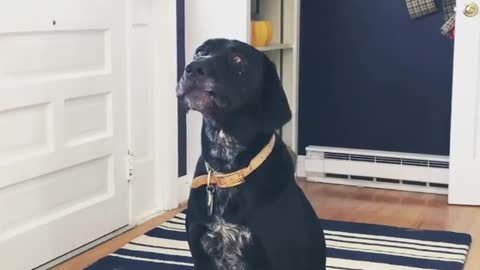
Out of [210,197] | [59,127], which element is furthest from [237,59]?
[59,127]

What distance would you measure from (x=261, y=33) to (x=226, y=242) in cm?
218

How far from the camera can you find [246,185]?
1.85 metres

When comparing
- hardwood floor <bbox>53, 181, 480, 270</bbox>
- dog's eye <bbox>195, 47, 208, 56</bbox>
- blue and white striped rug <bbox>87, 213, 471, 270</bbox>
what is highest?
dog's eye <bbox>195, 47, 208, 56</bbox>

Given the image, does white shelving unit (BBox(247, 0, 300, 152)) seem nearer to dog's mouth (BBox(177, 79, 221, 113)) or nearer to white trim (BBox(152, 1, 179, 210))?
white trim (BBox(152, 1, 179, 210))

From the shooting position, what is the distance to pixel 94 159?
2.99 m

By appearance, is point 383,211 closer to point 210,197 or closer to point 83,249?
point 83,249

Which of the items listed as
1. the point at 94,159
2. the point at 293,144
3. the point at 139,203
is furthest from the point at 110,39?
the point at 293,144

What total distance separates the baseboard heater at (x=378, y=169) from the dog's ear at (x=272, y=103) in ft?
7.17

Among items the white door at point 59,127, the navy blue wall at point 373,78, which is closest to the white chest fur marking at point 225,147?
the white door at point 59,127

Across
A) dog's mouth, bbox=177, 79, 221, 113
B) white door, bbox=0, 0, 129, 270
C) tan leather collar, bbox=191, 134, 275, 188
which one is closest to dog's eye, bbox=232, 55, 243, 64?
dog's mouth, bbox=177, 79, 221, 113

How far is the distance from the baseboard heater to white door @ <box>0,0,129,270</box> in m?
1.31

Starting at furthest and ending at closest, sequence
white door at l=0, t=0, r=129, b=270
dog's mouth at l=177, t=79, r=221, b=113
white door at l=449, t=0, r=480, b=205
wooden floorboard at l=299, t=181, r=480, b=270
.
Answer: white door at l=449, t=0, r=480, b=205 < wooden floorboard at l=299, t=181, r=480, b=270 < white door at l=0, t=0, r=129, b=270 < dog's mouth at l=177, t=79, r=221, b=113

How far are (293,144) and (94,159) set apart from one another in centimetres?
155

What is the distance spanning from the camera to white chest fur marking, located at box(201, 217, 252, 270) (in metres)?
1.84
